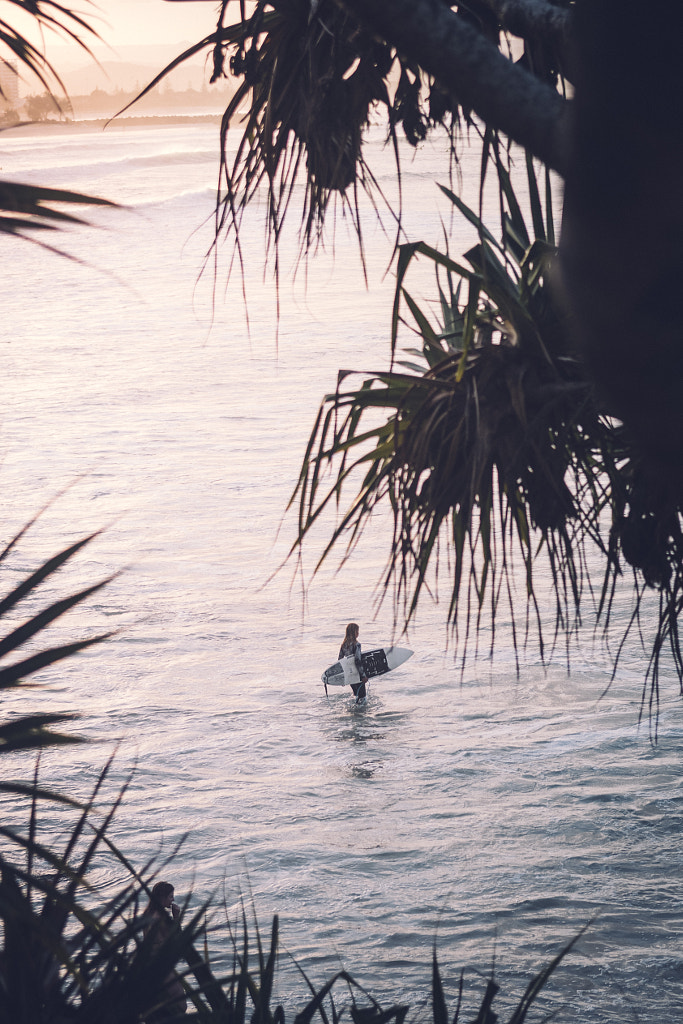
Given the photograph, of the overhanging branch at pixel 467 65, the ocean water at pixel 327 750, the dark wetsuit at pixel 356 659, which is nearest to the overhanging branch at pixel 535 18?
A: the ocean water at pixel 327 750

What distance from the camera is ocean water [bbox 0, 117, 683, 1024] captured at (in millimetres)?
11695

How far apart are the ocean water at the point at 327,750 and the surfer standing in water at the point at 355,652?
0.31m

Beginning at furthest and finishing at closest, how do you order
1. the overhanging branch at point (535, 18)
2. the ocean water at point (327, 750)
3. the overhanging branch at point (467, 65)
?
the ocean water at point (327, 750)
the overhanging branch at point (535, 18)
the overhanging branch at point (467, 65)

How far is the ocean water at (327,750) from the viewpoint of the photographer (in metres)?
11.7

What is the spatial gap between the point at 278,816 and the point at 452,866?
2407mm

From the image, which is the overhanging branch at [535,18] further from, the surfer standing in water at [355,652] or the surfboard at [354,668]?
the surfboard at [354,668]

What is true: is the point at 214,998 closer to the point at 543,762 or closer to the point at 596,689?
the point at 543,762

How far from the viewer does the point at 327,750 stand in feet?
54.0

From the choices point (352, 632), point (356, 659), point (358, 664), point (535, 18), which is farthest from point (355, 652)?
point (535, 18)

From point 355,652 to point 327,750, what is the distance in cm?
145

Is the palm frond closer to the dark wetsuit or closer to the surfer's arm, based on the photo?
the dark wetsuit

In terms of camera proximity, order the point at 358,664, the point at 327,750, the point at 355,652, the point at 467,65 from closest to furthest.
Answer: the point at 467,65 → the point at 327,750 → the point at 355,652 → the point at 358,664

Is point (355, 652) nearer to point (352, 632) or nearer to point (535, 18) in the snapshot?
point (352, 632)

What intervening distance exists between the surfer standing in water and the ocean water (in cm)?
31
